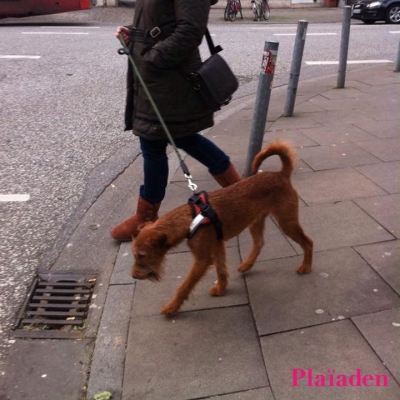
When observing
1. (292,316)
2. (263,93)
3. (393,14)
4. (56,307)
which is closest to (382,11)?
(393,14)

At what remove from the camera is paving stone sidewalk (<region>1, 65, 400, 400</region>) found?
2.41m

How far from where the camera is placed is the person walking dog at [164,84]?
2.94 meters

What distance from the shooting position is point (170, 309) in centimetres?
290

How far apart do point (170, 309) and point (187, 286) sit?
0.17 meters

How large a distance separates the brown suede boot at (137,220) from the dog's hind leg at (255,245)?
0.83 meters

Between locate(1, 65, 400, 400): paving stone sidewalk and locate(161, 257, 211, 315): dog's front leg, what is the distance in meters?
0.07

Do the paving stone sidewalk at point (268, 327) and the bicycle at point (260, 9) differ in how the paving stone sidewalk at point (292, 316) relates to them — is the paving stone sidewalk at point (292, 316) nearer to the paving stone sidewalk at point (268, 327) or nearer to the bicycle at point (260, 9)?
the paving stone sidewalk at point (268, 327)

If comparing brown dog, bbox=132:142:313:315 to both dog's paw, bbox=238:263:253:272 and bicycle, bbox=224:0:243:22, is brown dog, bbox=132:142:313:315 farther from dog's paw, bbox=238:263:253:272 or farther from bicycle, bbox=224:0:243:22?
bicycle, bbox=224:0:243:22

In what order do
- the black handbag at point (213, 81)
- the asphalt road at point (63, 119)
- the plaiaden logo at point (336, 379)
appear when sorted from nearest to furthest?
the plaiaden logo at point (336, 379) → the black handbag at point (213, 81) → the asphalt road at point (63, 119)

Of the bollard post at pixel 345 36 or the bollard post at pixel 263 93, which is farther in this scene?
the bollard post at pixel 345 36

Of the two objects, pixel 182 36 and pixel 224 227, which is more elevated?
pixel 182 36

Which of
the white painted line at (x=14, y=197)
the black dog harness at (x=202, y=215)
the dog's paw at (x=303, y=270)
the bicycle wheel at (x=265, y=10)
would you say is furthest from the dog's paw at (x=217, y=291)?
the bicycle wheel at (x=265, y=10)

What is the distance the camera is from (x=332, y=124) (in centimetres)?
618

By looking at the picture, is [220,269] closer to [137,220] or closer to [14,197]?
[137,220]
